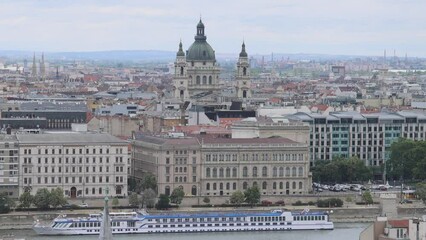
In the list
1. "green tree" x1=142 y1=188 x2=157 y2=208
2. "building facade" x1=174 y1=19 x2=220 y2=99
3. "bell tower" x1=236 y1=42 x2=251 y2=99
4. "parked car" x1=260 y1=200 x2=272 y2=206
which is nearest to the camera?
"green tree" x1=142 y1=188 x2=157 y2=208

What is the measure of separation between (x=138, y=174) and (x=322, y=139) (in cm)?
1008

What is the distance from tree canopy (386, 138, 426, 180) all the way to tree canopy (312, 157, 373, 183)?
1466 mm

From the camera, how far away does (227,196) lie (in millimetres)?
58562

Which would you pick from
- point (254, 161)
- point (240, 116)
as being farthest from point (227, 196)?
point (240, 116)

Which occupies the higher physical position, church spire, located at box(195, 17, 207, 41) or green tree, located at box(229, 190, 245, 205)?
church spire, located at box(195, 17, 207, 41)

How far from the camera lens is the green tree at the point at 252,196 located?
5706cm

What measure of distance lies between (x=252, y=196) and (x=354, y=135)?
12.8 metres

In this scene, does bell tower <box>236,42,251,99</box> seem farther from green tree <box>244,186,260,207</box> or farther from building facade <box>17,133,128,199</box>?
green tree <box>244,186,260,207</box>

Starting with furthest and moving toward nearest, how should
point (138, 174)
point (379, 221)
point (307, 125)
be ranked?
1. point (307, 125)
2. point (138, 174)
3. point (379, 221)

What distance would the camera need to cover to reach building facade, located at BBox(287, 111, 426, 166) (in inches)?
2680

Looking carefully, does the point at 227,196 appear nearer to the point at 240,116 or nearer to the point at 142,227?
the point at 142,227

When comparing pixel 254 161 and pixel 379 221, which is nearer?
pixel 379 221

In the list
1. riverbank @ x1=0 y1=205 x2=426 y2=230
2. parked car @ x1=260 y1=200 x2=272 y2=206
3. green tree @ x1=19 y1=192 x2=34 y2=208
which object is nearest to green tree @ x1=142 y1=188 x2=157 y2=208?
riverbank @ x1=0 y1=205 x2=426 y2=230

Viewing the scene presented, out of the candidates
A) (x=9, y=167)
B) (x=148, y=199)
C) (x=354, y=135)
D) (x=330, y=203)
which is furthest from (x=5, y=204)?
(x=354, y=135)
